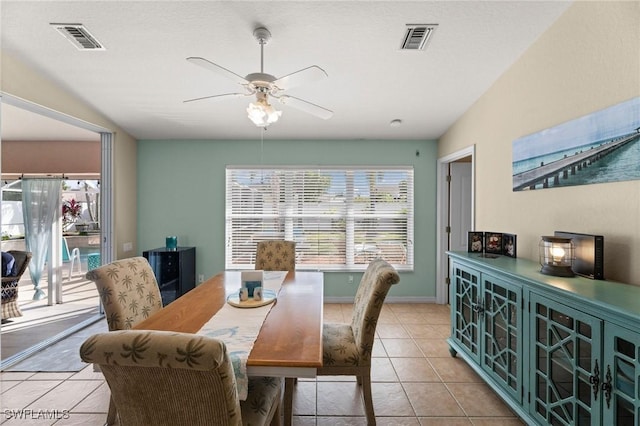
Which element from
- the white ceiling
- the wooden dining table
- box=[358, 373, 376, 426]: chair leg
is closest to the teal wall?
the white ceiling

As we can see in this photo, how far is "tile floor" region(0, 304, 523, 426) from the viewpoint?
2.07 metres

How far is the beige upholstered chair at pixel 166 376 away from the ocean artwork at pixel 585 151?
2368mm

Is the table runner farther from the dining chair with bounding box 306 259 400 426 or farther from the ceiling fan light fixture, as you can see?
the ceiling fan light fixture

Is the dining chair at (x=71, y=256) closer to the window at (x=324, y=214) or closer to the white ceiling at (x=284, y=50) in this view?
the white ceiling at (x=284, y=50)

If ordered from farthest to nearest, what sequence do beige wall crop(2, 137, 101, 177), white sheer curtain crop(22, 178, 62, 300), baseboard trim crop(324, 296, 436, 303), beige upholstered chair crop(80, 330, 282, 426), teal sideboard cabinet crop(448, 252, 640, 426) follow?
beige wall crop(2, 137, 101, 177) < baseboard trim crop(324, 296, 436, 303) < white sheer curtain crop(22, 178, 62, 300) < teal sideboard cabinet crop(448, 252, 640, 426) < beige upholstered chair crop(80, 330, 282, 426)

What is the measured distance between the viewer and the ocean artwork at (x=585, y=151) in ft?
5.76

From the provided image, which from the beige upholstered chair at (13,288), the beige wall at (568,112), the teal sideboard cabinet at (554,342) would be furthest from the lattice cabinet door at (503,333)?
the beige upholstered chair at (13,288)

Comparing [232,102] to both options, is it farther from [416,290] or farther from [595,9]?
[416,290]

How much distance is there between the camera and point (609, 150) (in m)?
1.87

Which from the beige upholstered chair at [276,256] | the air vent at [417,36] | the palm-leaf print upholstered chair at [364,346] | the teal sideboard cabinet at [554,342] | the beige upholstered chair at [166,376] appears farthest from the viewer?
the beige upholstered chair at [276,256]

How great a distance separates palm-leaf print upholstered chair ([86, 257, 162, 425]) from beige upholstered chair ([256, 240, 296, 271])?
4.02 ft

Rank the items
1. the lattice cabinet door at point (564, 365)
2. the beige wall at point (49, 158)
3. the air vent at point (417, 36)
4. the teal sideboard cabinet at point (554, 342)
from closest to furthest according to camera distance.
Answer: the teal sideboard cabinet at point (554, 342)
the lattice cabinet door at point (564, 365)
the air vent at point (417, 36)
the beige wall at point (49, 158)

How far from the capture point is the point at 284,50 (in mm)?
2529

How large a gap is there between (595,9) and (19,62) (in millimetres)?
4511
